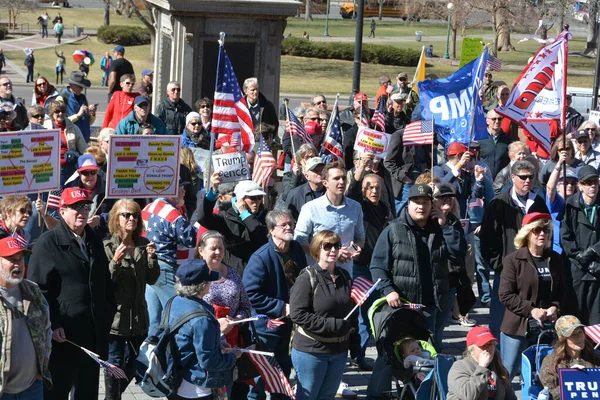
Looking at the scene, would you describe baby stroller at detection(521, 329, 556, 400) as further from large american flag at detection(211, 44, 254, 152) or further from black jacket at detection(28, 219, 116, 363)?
large american flag at detection(211, 44, 254, 152)

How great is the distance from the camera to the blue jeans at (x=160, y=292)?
9.30 meters

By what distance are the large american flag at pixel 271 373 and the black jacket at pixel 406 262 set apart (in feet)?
4.24

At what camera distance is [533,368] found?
8.52 m

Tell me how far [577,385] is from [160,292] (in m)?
3.59

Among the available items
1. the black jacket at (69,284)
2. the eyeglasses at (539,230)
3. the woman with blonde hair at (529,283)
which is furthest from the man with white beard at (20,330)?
the eyeglasses at (539,230)

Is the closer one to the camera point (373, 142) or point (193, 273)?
point (193, 273)

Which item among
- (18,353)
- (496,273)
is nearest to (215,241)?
(18,353)

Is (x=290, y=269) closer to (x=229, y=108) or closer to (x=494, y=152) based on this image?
(x=229, y=108)

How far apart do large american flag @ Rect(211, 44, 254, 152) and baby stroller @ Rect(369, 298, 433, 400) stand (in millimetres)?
3527

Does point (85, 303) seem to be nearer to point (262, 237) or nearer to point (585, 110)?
point (262, 237)

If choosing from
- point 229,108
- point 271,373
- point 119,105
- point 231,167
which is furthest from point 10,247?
point 119,105

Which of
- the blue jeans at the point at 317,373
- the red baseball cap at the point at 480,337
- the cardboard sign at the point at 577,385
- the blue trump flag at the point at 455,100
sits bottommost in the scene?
the blue jeans at the point at 317,373

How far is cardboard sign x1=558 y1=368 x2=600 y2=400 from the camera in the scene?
25.8 ft

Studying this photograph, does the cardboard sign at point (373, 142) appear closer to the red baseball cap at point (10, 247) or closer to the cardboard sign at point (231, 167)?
the cardboard sign at point (231, 167)
